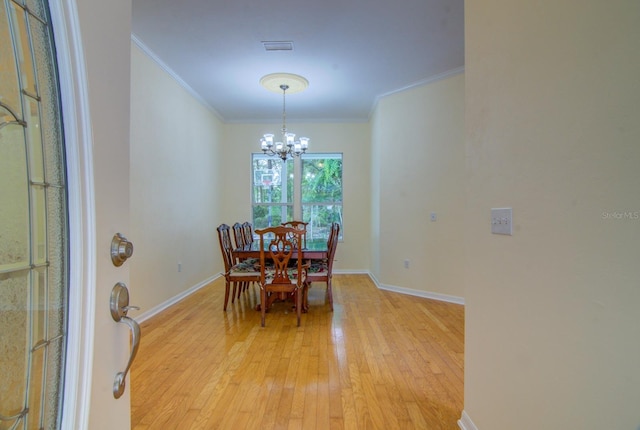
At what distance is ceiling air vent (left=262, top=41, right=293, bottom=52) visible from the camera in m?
2.99

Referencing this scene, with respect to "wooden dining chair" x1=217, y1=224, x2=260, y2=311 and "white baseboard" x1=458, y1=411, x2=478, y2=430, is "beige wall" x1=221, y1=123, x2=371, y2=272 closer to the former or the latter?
"wooden dining chair" x1=217, y1=224, x2=260, y2=311

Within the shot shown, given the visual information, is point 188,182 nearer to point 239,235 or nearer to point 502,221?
point 239,235

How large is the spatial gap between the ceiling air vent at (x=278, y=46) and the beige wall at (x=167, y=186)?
48.9 inches

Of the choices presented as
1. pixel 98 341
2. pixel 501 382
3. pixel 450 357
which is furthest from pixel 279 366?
pixel 98 341

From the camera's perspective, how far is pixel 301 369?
2.15 meters

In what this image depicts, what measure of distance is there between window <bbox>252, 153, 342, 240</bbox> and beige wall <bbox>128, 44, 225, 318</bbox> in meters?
0.89

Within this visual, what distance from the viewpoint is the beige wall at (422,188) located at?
3729 millimetres

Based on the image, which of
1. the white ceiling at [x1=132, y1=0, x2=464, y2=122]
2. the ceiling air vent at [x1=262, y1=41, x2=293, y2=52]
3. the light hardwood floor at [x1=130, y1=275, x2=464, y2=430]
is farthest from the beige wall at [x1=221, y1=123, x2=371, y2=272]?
the ceiling air vent at [x1=262, y1=41, x2=293, y2=52]

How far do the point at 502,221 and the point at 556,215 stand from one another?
10.6 inches

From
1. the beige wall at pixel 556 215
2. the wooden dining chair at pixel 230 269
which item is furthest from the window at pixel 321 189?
the beige wall at pixel 556 215

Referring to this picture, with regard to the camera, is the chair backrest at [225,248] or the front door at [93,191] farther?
the chair backrest at [225,248]

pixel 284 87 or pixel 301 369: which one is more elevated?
pixel 284 87

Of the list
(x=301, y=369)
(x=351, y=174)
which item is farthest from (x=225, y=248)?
(x=351, y=174)

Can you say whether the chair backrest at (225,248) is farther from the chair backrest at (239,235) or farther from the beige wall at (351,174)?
the beige wall at (351,174)
